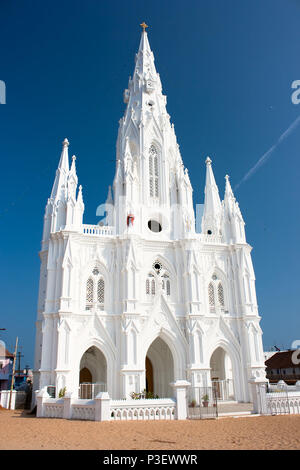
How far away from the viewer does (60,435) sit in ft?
37.4

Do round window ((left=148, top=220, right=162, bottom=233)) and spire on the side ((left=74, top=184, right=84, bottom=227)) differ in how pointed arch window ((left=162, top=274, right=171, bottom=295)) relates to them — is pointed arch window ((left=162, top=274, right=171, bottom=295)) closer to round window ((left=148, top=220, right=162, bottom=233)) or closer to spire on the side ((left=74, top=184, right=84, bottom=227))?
round window ((left=148, top=220, right=162, bottom=233))

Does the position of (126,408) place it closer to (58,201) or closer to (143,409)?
(143,409)

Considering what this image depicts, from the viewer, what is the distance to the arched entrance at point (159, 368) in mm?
27342

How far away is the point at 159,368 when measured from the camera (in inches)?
1111

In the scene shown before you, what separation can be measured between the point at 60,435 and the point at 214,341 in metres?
17.0

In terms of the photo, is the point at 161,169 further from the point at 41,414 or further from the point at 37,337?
the point at 41,414

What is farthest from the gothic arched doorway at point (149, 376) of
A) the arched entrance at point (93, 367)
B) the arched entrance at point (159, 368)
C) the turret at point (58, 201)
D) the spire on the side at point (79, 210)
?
the turret at point (58, 201)

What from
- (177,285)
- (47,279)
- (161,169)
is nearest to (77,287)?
(47,279)

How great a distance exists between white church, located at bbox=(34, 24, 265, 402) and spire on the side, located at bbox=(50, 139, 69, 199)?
0.09 m

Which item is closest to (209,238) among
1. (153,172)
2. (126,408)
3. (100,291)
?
(153,172)

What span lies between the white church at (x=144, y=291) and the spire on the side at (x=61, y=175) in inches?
3.6

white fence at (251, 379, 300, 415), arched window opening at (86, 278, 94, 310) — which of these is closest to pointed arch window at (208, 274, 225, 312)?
arched window opening at (86, 278, 94, 310)

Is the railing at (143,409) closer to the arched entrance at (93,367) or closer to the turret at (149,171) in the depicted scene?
the arched entrance at (93,367)

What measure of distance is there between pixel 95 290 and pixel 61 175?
9.72 metres
